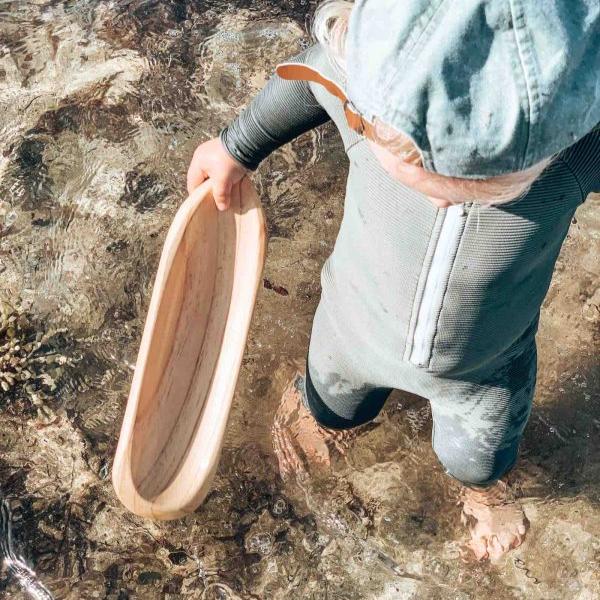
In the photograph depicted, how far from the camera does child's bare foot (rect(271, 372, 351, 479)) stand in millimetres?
2482

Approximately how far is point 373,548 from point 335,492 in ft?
0.69

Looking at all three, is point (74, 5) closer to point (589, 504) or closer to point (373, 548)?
point (373, 548)

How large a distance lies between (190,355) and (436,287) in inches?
33.9

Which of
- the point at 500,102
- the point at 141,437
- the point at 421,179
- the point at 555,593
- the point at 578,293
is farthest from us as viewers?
the point at 578,293

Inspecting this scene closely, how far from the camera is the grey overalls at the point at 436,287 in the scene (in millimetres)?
1386

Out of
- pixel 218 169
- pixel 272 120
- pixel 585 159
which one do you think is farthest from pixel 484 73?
pixel 218 169

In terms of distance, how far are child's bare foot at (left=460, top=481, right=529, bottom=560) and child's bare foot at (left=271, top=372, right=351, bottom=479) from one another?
455 mm

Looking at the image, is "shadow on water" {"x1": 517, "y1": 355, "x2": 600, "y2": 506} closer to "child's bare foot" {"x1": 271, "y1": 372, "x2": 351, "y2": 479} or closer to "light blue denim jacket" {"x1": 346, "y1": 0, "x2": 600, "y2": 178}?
"child's bare foot" {"x1": 271, "y1": 372, "x2": 351, "y2": 479}

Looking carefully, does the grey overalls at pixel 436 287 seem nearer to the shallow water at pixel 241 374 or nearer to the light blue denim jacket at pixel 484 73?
the light blue denim jacket at pixel 484 73

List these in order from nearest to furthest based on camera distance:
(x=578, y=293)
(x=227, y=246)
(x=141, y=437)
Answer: (x=141, y=437) < (x=227, y=246) < (x=578, y=293)

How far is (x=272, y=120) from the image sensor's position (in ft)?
→ 5.54

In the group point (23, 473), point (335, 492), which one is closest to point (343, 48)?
point (335, 492)

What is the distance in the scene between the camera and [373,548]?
2.41m

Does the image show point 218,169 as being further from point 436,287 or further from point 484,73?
point 484,73
